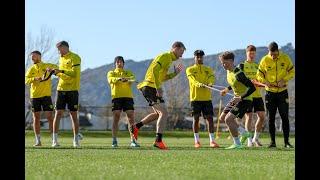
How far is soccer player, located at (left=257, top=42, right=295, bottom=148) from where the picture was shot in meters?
12.9

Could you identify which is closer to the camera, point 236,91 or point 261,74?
point 236,91

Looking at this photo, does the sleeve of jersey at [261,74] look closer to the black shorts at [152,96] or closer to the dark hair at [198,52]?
the dark hair at [198,52]

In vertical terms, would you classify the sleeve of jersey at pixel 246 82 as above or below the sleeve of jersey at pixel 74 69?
below

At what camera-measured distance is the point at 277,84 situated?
13.0m

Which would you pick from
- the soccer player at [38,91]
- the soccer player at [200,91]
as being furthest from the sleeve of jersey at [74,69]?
the soccer player at [200,91]

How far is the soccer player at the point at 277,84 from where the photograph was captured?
507 inches

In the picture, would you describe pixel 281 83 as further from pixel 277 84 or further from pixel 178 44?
pixel 178 44

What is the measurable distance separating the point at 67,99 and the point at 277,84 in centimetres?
438

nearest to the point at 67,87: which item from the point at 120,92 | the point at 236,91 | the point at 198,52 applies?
the point at 120,92

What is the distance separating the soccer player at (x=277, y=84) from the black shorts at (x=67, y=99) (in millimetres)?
3967

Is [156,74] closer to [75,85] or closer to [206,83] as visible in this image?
[75,85]
